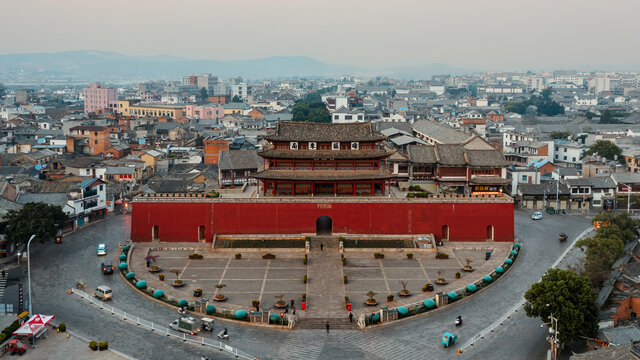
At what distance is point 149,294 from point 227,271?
545 cm

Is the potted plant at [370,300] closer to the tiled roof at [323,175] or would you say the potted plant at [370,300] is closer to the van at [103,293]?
the tiled roof at [323,175]

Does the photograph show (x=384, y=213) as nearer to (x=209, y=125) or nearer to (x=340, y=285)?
(x=340, y=285)

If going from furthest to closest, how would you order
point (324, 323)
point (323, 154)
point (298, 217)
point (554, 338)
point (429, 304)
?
point (323, 154) → point (298, 217) → point (429, 304) → point (324, 323) → point (554, 338)

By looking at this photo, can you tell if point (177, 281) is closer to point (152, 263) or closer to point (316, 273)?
point (152, 263)

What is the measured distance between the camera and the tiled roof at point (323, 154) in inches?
1724

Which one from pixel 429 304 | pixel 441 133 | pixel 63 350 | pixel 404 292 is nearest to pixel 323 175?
pixel 404 292

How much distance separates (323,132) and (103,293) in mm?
19495

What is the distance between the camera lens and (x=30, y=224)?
39781 mm

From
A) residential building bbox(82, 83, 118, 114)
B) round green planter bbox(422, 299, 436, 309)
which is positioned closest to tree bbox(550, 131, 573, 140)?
round green planter bbox(422, 299, 436, 309)

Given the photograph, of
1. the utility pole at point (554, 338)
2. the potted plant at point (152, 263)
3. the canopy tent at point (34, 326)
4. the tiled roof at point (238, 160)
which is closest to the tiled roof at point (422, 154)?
the tiled roof at point (238, 160)

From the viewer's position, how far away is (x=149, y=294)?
3438 cm

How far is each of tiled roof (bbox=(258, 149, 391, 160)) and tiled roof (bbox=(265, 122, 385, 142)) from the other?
88 centimetres

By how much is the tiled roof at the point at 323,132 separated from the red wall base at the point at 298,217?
4.90 metres

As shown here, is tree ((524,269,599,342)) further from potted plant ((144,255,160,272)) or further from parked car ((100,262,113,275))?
parked car ((100,262,113,275))
